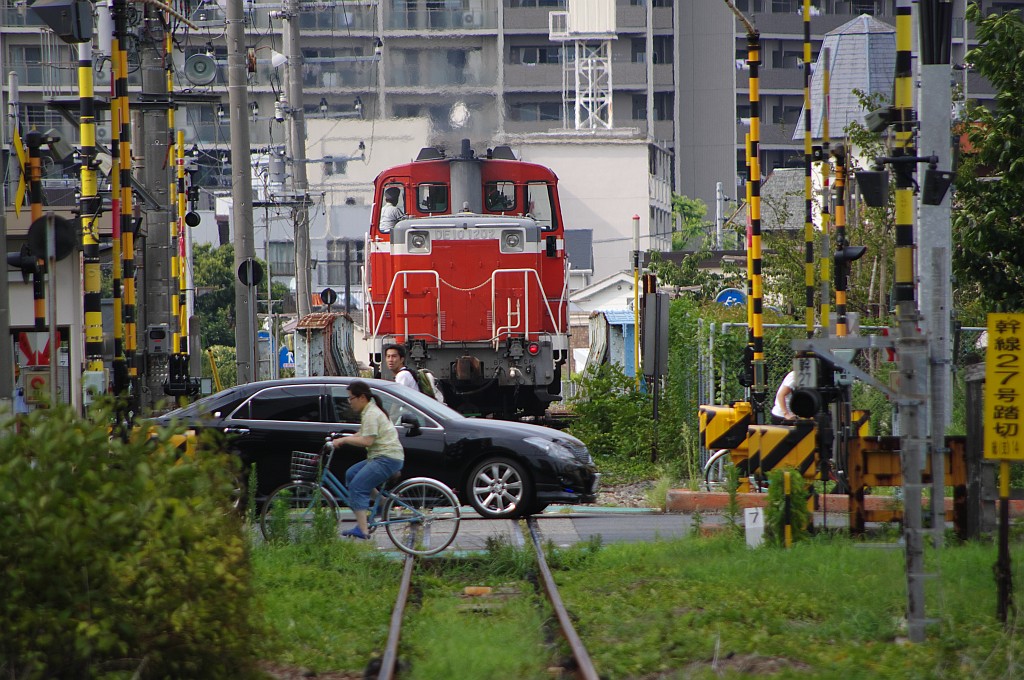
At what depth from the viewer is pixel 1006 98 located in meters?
14.0

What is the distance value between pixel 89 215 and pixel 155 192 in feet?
12.1

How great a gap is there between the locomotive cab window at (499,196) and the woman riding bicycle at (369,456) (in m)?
11.0

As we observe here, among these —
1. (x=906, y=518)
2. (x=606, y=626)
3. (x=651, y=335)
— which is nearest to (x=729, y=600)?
(x=606, y=626)

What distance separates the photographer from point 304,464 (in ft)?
38.8

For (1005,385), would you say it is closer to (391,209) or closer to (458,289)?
(458,289)

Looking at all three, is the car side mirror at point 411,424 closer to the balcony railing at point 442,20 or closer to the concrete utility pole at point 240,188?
the concrete utility pole at point 240,188

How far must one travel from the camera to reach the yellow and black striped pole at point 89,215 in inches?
563

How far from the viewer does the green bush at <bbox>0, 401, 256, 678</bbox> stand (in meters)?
5.79

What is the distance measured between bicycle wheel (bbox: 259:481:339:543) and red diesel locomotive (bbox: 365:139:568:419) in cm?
897

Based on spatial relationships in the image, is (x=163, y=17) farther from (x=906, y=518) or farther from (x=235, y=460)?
(x=906, y=518)

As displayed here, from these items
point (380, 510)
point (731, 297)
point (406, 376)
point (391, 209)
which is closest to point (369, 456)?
point (380, 510)

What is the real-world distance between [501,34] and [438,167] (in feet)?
175

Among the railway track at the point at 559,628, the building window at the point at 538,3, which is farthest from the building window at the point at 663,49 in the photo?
the railway track at the point at 559,628

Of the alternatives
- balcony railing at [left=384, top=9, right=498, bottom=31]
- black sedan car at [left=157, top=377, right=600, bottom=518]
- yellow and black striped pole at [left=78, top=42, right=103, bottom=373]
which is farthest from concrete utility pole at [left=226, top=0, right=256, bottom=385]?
balcony railing at [left=384, top=9, right=498, bottom=31]
